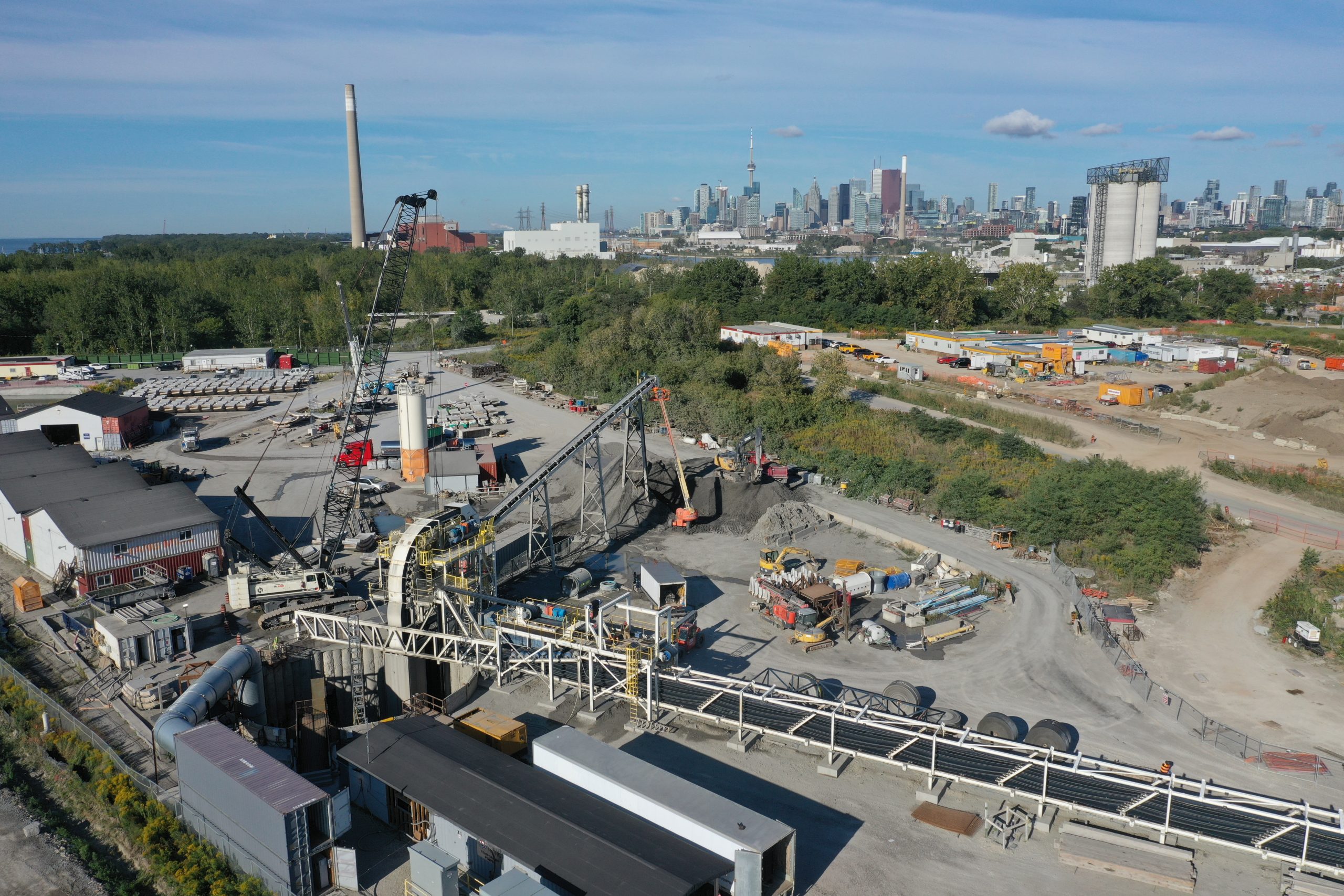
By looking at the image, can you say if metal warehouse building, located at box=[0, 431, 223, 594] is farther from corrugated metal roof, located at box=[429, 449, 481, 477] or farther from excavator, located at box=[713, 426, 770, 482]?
excavator, located at box=[713, 426, 770, 482]

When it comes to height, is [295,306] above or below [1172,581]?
above

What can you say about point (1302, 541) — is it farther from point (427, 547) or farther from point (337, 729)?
point (337, 729)

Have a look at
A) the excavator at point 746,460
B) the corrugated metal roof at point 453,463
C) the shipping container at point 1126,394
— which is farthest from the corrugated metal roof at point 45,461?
the shipping container at point 1126,394

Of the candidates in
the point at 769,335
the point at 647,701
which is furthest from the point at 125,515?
the point at 769,335

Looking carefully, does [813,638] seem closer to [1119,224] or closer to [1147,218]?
[1119,224]

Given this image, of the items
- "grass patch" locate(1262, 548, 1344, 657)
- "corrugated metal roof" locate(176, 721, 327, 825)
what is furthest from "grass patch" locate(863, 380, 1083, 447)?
"corrugated metal roof" locate(176, 721, 327, 825)

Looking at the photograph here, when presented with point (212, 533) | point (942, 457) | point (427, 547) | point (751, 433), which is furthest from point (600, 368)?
point (427, 547)
